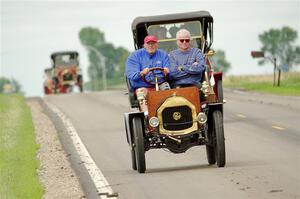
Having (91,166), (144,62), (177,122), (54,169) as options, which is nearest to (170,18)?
(91,166)

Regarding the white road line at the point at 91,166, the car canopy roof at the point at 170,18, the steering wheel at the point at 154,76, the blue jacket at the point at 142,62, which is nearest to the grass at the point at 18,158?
the white road line at the point at 91,166

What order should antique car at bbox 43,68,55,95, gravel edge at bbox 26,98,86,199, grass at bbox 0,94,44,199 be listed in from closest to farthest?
gravel edge at bbox 26,98,86,199, grass at bbox 0,94,44,199, antique car at bbox 43,68,55,95

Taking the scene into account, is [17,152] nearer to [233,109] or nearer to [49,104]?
[233,109]

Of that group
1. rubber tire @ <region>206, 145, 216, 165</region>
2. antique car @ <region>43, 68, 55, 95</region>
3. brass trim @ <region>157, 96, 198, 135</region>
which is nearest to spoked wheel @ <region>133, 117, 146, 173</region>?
brass trim @ <region>157, 96, 198, 135</region>

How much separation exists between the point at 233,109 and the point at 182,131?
15412mm

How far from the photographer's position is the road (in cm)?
1381

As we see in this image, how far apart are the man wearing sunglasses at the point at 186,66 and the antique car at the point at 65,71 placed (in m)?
48.2

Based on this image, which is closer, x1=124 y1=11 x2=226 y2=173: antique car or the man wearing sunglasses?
x1=124 y1=11 x2=226 y2=173: antique car

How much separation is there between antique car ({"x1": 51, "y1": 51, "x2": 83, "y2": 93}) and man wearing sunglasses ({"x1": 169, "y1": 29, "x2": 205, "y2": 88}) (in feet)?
158

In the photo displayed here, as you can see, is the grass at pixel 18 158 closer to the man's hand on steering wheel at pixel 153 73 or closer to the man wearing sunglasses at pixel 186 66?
the man's hand on steering wheel at pixel 153 73

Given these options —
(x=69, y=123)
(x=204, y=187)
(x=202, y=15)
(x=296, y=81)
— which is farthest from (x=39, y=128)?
(x=296, y=81)

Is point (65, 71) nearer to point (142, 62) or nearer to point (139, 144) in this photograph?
point (142, 62)

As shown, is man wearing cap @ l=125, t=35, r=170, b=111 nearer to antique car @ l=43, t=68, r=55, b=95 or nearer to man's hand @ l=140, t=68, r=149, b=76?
man's hand @ l=140, t=68, r=149, b=76

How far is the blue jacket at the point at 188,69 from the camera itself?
55.5ft
